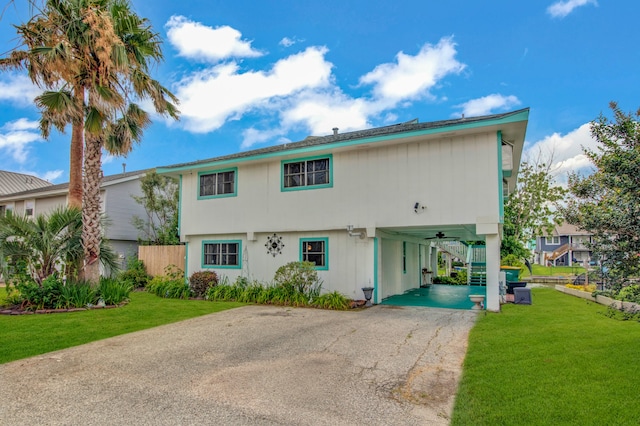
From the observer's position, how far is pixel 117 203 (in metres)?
20.2

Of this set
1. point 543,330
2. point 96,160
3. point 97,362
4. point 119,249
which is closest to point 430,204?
point 543,330

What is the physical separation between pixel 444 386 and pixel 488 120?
7.05m

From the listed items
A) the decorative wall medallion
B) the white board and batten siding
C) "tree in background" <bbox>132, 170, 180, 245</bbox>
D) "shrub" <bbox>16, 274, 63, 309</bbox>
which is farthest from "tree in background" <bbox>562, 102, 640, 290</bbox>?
"tree in background" <bbox>132, 170, 180, 245</bbox>

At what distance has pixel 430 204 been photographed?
10.7 meters

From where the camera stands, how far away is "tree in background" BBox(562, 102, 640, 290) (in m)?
4.28

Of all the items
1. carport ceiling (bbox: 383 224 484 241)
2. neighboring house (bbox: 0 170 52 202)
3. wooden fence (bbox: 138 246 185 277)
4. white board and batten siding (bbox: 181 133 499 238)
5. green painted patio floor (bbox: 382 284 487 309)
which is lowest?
green painted patio floor (bbox: 382 284 487 309)

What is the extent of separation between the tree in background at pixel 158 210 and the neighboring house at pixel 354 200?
18.2ft

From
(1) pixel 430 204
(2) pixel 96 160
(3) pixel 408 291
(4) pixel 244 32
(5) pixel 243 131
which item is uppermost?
(4) pixel 244 32

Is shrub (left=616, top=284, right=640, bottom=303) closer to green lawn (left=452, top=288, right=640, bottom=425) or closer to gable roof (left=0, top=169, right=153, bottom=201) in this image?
green lawn (left=452, top=288, right=640, bottom=425)

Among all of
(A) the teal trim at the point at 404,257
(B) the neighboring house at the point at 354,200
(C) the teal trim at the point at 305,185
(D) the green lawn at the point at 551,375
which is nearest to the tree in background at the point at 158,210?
(B) the neighboring house at the point at 354,200

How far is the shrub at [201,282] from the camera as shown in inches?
525

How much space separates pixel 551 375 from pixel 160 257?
15430mm

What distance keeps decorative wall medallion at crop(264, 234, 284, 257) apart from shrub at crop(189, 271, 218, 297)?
224 centimetres

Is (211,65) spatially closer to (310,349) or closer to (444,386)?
(310,349)
